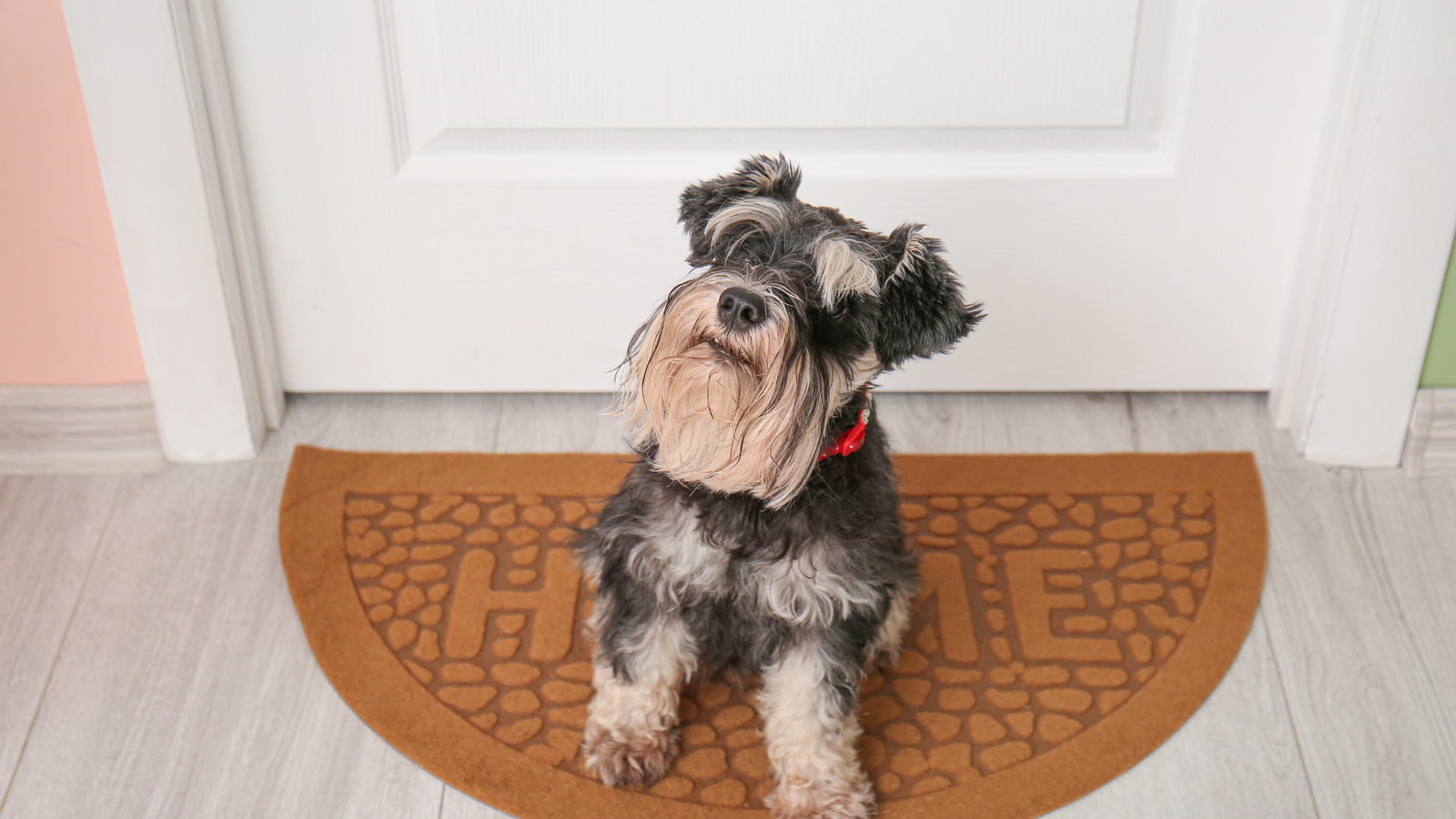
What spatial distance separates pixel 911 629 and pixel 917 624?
0.05 feet

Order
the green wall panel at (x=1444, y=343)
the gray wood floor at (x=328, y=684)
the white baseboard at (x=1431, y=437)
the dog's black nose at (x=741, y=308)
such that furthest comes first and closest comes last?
the white baseboard at (x=1431, y=437) < the green wall panel at (x=1444, y=343) < the gray wood floor at (x=328, y=684) < the dog's black nose at (x=741, y=308)

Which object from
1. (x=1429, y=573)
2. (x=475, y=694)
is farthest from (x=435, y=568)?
(x=1429, y=573)

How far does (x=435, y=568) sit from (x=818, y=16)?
114 cm

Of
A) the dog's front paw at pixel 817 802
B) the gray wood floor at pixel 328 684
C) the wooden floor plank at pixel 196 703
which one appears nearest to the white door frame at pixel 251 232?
the gray wood floor at pixel 328 684

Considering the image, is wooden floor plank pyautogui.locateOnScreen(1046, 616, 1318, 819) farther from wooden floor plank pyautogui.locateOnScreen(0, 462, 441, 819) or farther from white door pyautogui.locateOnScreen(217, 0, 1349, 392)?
wooden floor plank pyautogui.locateOnScreen(0, 462, 441, 819)

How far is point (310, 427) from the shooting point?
2322 mm

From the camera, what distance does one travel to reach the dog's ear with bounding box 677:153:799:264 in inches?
58.1

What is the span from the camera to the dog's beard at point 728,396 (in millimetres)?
1315

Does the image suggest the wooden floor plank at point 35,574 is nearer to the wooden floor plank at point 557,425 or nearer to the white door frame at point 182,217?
the white door frame at point 182,217

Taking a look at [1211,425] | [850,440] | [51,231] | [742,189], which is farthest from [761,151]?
[51,231]

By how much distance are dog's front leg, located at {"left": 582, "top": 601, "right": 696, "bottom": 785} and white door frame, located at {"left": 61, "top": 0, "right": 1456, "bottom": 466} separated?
0.97 meters

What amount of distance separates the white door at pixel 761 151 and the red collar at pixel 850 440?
688 millimetres

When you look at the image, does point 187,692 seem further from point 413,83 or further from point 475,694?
point 413,83

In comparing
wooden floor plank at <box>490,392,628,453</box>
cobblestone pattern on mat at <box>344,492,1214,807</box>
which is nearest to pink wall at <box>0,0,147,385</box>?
cobblestone pattern on mat at <box>344,492,1214,807</box>
